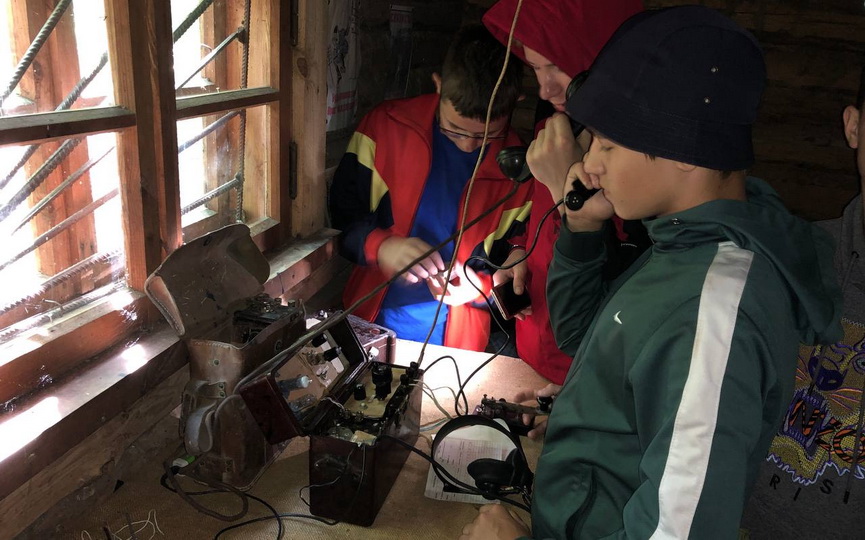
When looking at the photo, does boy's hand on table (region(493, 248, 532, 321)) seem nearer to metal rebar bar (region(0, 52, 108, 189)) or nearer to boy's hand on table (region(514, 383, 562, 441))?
boy's hand on table (region(514, 383, 562, 441))

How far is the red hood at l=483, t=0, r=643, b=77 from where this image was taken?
1.48 metres

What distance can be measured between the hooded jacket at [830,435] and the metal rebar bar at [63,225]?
133 cm

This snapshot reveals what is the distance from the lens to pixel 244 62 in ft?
4.96

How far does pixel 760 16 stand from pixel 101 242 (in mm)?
3444

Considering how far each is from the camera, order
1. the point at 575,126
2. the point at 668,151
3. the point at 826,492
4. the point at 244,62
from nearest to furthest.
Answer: the point at 668,151
the point at 826,492
the point at 575,126
the point at 244,62

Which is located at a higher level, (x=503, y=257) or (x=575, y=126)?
(x=575, y=126)

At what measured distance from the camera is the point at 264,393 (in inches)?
40.4

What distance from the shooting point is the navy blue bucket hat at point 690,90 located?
30.1 inches

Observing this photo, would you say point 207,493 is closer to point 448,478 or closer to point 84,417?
point 84,417

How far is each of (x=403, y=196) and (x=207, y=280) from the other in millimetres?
856

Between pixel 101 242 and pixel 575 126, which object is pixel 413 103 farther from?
pixel 101 242

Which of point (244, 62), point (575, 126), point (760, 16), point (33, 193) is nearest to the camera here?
point (33, 193)

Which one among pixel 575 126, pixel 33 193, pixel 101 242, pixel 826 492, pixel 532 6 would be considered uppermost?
pixel 532 6

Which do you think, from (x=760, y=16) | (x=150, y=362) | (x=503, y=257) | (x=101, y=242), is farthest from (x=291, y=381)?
(x=760, y=16)
